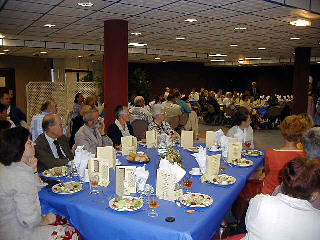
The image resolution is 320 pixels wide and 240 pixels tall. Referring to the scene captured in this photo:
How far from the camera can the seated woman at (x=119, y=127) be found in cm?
496

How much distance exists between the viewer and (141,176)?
2768 millimetres

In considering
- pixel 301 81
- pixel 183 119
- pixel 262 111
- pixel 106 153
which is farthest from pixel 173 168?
pixel 262 111

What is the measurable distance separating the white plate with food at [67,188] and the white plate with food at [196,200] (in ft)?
3.04

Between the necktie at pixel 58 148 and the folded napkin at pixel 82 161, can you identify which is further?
the necktie at pixel 58 148

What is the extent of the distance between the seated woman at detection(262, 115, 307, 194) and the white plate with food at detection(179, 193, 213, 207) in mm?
945

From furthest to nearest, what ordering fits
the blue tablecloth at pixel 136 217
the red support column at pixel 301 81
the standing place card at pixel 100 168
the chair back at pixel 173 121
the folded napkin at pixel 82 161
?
the red support column at pixel 301 81 < the chair back at pixel 173 121 < the folded napkin at pixel 82 161 < the standing place card at pixel 100 168 < the blue tablecloth at pixel 136 217

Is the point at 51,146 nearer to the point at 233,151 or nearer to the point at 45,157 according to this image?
the point at 45,157

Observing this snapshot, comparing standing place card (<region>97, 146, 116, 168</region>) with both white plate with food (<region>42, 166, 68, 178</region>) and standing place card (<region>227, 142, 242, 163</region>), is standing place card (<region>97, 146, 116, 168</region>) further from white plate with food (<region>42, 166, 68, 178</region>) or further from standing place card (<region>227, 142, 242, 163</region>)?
standing place card (<region>227, 142, 242, 163</region>)

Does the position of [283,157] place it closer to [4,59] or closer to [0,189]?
[0,189]

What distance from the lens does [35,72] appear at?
15.5 metres

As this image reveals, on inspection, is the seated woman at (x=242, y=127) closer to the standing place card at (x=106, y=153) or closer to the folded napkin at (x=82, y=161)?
the standing place card at (x=106, y=153)

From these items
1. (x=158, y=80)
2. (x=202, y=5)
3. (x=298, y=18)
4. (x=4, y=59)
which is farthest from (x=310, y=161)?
(x=158, y=80)

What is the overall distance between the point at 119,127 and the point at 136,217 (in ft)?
9.28

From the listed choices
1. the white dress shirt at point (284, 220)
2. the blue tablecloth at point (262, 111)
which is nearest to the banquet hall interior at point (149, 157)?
the white dress shirt at point (284, 220)
